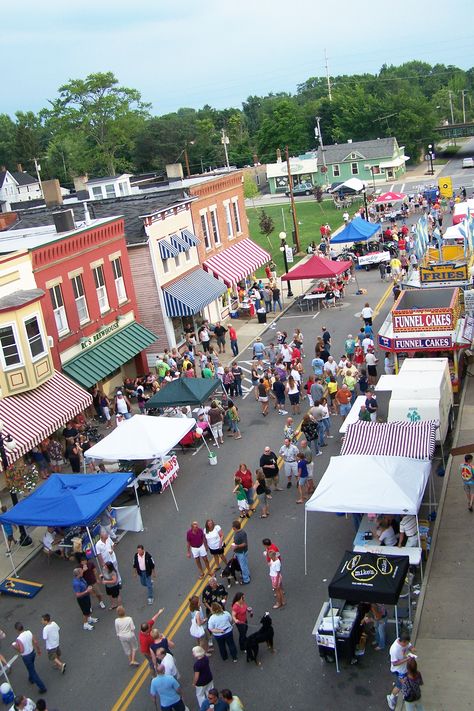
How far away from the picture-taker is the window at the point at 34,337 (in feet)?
78.6

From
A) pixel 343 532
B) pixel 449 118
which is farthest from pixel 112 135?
pixel 343 532

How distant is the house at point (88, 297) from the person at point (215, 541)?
11492mm

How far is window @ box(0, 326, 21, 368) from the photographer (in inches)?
911

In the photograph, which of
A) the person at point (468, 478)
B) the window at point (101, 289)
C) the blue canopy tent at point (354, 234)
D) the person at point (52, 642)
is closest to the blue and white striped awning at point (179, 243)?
the window at point (101, 289)

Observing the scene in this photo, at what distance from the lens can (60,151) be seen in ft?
405

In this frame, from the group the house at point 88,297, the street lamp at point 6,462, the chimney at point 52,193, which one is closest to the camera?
the street lamp at point 6,462

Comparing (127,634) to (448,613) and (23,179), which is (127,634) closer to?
(448,613)

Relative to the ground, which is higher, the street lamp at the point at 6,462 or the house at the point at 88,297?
the house at the point at 88,297

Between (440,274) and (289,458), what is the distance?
12564mm

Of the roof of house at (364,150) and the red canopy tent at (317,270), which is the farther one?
the roof of house at (364,150)

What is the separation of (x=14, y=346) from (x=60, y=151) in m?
107

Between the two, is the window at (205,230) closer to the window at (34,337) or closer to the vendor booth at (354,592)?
the window at (34,337)

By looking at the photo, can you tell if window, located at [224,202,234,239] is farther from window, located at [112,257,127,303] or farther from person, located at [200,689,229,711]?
person, located at [200,689,229,711]

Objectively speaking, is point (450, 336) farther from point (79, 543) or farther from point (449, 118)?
point (449, 118)
